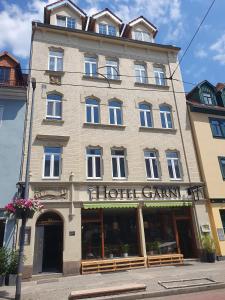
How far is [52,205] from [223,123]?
1475 centimetres

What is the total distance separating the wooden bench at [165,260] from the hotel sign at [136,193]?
345 centimetres

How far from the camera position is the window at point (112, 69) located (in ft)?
62.8

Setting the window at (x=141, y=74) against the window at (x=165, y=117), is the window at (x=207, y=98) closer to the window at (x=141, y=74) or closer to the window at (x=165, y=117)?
the window at (x=165, y=117)

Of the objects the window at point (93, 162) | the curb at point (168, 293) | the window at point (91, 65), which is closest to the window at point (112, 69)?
the window at point (91, 65)

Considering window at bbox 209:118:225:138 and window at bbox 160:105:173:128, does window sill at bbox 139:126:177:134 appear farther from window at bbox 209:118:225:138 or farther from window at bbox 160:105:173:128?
window at bbox 209:118:225:138

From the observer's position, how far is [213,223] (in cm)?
1630

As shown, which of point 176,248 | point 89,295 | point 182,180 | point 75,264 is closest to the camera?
point 89,295

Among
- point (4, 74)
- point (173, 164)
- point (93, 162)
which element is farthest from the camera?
point (173, 164)

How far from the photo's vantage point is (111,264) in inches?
544

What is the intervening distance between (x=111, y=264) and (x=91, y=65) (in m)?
14.0

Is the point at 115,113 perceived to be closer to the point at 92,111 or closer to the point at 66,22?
the point at 92,111

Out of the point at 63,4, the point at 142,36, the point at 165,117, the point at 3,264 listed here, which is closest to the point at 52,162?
the point at 3,264

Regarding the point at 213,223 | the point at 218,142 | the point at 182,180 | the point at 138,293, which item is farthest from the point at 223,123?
the point at 138,293

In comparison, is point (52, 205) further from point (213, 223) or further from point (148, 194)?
point (213, 223)
